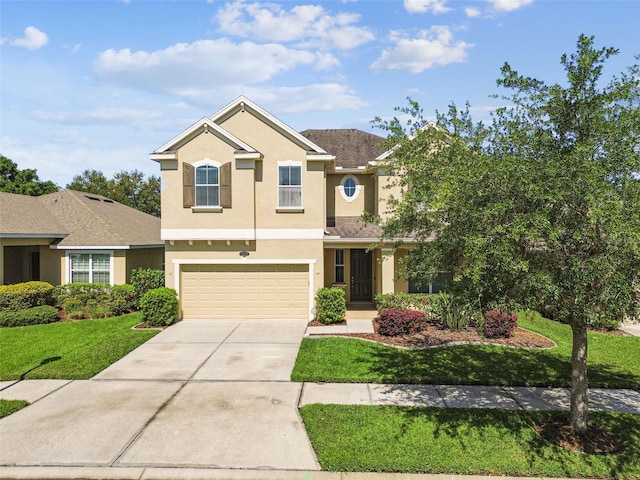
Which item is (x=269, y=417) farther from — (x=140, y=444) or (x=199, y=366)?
(x=199, y=366)

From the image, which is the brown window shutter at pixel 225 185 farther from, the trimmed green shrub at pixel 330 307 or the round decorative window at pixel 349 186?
the round decorative window at pixel 349 186

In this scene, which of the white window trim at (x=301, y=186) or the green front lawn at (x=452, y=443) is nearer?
the green front lawn at (x=452, y=443)

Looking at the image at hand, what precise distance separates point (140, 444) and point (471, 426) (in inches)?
210

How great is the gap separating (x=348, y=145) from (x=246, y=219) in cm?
660

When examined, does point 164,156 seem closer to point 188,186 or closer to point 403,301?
point 188,186

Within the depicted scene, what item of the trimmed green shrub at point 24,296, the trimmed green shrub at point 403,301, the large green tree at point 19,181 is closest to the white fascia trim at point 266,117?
the trimmed green shrub at point 403,301

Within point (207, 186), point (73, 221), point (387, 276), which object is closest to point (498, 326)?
point (387, 276)

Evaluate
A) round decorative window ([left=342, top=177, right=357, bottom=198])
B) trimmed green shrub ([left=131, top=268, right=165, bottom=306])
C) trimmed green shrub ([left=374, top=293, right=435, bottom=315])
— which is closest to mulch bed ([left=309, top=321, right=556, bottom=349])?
trimmed green shrub ([left=374, top=293, right=435, bottom=315])

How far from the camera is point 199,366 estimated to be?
406 inches

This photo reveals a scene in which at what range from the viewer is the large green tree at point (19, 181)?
33.3 meters

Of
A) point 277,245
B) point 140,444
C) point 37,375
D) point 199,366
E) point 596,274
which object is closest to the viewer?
point 596,274

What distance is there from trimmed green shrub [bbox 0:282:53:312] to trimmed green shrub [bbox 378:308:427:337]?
1312 cm

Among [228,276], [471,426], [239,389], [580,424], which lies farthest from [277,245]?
[580,424]

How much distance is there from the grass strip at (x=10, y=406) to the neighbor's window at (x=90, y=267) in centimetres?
1020
